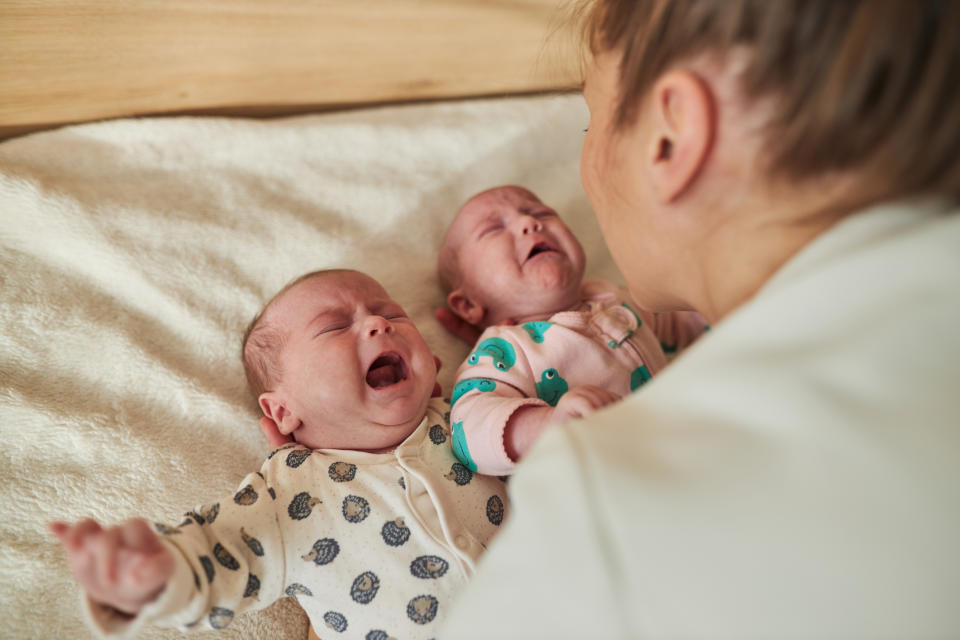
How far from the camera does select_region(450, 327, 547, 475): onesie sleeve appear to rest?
39.4 inches

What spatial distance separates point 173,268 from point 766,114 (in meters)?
1.05

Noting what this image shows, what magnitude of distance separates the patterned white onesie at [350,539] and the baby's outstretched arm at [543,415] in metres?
0.12

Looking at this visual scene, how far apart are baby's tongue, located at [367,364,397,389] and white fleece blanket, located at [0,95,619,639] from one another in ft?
0.76

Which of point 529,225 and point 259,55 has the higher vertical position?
point 259,55

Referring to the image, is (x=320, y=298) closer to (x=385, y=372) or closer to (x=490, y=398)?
(x=385, y=372)

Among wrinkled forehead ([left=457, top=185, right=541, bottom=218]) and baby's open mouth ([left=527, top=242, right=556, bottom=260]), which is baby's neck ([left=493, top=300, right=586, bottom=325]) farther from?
wrinkled forehead ([left=457, top=185, right=541, bottom=218])

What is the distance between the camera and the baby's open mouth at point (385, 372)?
3.75 ft

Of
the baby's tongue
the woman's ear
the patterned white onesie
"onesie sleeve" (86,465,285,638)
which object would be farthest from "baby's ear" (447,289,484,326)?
the woman's ear

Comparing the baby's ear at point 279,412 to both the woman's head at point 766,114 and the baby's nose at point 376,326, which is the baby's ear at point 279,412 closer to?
the baby's nose at point 376,326

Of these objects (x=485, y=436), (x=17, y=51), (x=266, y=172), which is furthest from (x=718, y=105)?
(x=17, y=51)

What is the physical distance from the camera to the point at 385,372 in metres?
1.15

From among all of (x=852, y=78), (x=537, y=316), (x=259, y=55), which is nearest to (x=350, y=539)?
(x=537, y=316)

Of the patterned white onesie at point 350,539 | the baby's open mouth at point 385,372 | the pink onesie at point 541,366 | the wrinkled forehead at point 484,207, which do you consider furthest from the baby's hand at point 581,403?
the wrinkled forehead at point 484,207

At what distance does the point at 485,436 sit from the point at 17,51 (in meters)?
1.07
